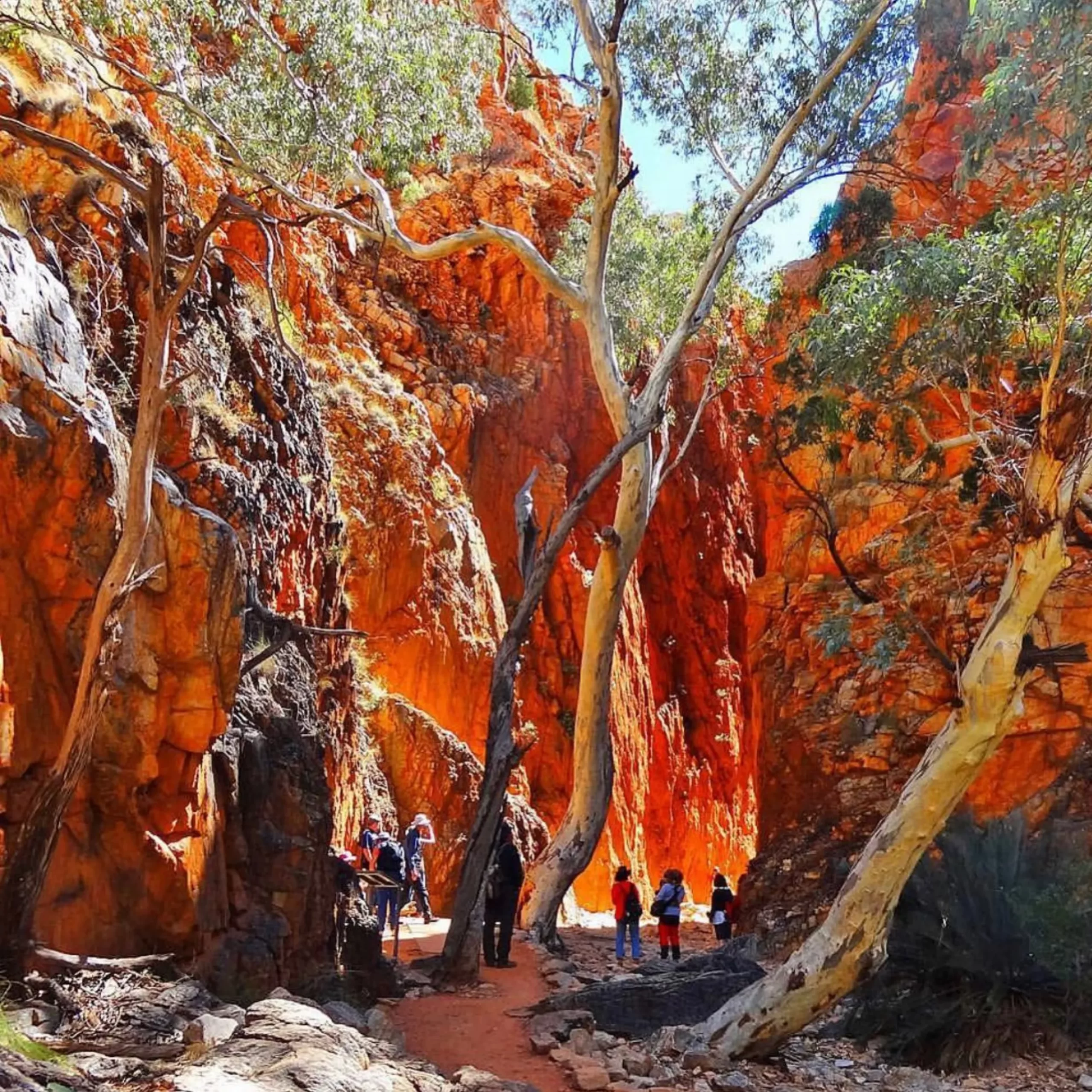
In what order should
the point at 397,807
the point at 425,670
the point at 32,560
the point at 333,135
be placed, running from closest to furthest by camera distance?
the point at 32,560
the point at 333,135
the point at 397,807
the point at 425,670

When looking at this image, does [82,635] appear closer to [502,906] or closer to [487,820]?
[487,820]

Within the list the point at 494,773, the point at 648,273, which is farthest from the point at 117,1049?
the point at 648,273

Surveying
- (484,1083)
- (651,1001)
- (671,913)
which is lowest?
(484,1083)

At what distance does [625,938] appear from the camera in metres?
12.4

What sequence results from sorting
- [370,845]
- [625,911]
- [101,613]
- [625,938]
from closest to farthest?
[101,613] → [625,911] → [625,938] → [370,845]

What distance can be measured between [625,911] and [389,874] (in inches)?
104

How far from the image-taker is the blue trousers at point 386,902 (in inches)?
466

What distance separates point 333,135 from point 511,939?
919 centimetres

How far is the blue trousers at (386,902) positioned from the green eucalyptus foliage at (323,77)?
8.40 meters

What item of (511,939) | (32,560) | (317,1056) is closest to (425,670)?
(511,939)

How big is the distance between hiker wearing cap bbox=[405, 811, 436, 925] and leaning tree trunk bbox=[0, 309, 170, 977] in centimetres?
692

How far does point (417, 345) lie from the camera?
26.4 m

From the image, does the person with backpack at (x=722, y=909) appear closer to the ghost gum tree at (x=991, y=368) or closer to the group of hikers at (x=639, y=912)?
the group of hikers at (x=639, y=912)

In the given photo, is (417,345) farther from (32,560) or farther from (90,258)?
(32,560)
